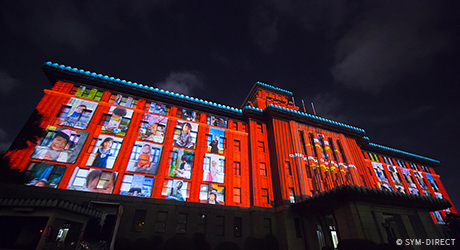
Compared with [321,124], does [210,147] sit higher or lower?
lower

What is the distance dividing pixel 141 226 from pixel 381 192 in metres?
26.9

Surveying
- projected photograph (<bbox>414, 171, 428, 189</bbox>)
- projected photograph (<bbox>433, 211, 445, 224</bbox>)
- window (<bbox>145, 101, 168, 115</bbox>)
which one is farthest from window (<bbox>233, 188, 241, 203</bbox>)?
projected photograph (<bbox>414, 171, 428, 189</bbox>)

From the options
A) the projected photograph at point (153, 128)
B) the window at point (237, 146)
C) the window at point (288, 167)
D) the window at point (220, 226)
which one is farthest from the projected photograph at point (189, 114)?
the window at point (288, 167)

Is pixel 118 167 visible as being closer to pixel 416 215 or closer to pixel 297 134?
pixel 297 134

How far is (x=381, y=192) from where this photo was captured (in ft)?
69.7

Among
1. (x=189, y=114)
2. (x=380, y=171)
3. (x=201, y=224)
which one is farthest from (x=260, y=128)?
(x=380, y=171)

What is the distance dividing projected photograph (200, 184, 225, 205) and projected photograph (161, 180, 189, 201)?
230 centimetres

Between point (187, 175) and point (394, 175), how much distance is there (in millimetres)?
51258

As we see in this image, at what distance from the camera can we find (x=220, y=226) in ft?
93.2

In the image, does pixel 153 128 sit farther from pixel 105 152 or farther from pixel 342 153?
pixel 342 153

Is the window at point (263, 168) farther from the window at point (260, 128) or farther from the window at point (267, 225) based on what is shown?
the window at point (267, 225)

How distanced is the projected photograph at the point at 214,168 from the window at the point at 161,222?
7.32 meters

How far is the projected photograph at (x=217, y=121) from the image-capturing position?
38375 mm

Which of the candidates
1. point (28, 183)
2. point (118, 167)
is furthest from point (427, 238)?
point (28, 183)
